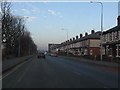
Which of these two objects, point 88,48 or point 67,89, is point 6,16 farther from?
point 67,89

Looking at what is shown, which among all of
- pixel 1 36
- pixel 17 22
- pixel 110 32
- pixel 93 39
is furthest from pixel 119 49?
pixel 93 39

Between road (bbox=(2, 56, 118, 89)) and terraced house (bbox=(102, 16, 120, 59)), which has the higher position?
terraced house (bbox=(102, 16, 120, 59))

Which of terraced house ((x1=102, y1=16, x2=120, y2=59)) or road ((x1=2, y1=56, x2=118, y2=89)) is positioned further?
terraced house ((x1=102, y1=16, x2=120, y2=59))

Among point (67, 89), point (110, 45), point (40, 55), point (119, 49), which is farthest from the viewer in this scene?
point (40, 55)

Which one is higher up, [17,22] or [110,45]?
[17,22]

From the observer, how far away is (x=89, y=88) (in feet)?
47.9

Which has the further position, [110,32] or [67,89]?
[110,32]

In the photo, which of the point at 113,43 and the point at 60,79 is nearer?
the point at 60,79

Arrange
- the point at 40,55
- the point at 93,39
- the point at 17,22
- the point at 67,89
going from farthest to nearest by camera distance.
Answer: the point at 93,39 < the point at 17,22 < the point at 40,55 < the point at 67,89

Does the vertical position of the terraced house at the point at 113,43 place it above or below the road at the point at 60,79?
above

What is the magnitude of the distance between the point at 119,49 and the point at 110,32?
10.3 meters

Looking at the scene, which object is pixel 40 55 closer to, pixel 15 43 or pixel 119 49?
pixel 15 43

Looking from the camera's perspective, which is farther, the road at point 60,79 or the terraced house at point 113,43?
the terraced house at point 113,43

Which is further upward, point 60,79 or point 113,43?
point 113,43
